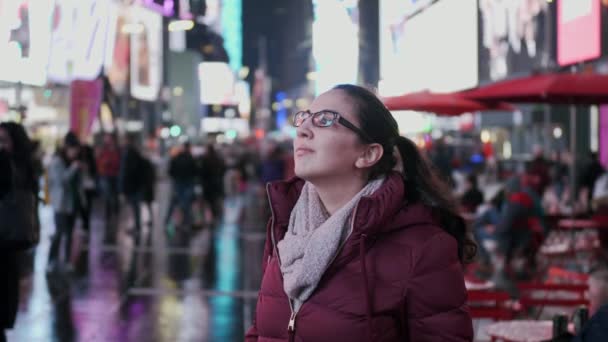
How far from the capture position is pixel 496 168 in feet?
127

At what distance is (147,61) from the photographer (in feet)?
198

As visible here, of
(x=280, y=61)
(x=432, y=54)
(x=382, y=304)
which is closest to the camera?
(x=382, y=304)

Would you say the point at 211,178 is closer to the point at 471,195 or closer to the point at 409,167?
the point at 471,195

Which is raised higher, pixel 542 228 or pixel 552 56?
pixel 552 56

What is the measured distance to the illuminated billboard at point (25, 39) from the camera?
1002 centimetres

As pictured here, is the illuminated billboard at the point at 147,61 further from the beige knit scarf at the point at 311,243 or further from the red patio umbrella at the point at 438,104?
the beige knit scarf at the point at 311,243

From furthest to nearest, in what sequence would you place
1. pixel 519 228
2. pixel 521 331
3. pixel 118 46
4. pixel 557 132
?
1. pixel 557 132
2. pixel 118 46
3. pixel 519 228
4. pixel 521 331

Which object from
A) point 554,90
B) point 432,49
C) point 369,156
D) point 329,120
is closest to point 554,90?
point 554,90

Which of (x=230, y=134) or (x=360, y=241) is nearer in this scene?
(x=360, y=241)

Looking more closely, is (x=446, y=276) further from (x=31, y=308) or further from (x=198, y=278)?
(x=198, y=278)

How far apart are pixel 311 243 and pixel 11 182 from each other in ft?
16.6

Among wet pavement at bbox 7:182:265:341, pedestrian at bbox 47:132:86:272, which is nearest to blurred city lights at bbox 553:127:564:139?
wet pavement at bbox 7:182:265:341

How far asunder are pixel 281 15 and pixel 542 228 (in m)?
144

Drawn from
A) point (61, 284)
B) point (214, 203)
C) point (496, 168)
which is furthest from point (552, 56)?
point (496, 168)
